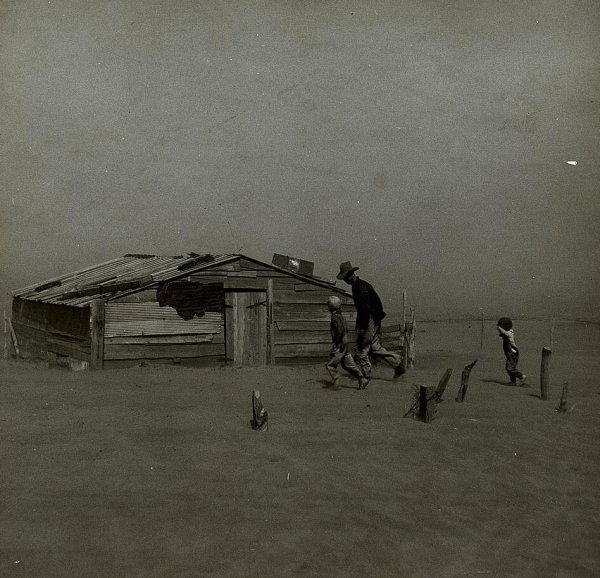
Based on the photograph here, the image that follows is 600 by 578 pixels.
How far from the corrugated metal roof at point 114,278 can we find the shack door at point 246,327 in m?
1.20

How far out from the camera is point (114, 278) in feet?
58.6

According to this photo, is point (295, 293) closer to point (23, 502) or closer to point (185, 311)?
point (185, 311)

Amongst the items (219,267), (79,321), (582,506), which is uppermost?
(219,267)

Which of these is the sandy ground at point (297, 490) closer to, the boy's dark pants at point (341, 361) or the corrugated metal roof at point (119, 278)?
the boy's dark pants at point (341, 361)

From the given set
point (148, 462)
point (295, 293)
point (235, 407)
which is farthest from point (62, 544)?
point (295, 293)

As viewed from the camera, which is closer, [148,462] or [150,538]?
[150,538]

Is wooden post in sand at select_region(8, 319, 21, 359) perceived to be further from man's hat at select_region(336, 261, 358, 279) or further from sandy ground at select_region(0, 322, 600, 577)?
man's hat at select_region(336, 261, 358, 279)

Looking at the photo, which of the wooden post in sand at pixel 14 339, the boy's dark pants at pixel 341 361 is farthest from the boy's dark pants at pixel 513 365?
the wooden post in sand at pixel 14 339

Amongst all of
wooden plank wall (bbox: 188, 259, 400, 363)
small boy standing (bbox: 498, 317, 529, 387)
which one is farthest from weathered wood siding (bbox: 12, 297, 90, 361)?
small boy standing (bbox: 498, 317, 529, 387)

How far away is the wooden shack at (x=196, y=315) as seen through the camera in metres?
15.0

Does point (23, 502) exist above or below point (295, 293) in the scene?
below

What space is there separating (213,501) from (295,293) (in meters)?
12.1

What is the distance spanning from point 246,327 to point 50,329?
5968mm

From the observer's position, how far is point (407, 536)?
4621mm
